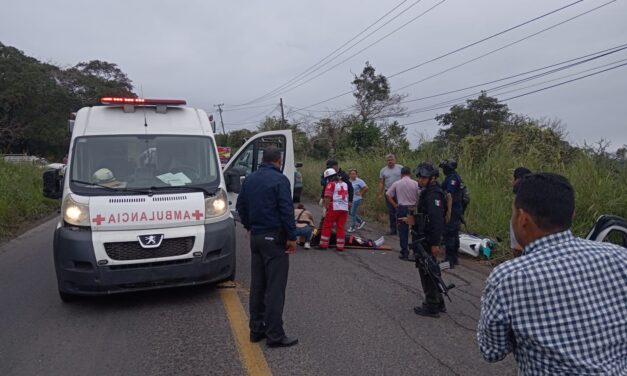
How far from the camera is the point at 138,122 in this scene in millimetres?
6434

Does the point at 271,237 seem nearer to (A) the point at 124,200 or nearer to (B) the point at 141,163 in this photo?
(A) the point at 124,200

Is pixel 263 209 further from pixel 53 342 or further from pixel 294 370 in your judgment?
pixel 53 342

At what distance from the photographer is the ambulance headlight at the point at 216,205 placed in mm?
A: 5730

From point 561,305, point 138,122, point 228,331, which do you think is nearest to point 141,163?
point 138,122

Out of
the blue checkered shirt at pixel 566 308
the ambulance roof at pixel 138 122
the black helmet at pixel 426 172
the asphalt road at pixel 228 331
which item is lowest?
the asphalt road at pixel 228 331

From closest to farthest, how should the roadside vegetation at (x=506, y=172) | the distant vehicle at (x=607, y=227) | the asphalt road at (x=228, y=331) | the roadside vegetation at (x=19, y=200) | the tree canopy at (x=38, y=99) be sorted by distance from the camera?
the distant vehicle at (x=607, y=227) → the asphalt road at (x=228, y=331) → the roadside vegetation at (x=506, y=172) → the roadside vegetation at (x=19, y=200) → the tree canopy at (x=38, y=99)

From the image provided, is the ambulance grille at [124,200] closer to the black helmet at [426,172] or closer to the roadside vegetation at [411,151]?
the black helmet at [426,172]

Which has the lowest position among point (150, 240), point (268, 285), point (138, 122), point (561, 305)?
point (268, 285)

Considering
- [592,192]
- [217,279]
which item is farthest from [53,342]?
[592,192]

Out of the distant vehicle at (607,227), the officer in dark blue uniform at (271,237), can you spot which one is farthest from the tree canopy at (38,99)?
the distant vehicle at (607,227)

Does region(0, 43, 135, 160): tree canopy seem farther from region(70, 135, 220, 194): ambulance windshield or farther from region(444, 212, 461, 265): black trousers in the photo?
region(444, 212, 461, 265): black trousers

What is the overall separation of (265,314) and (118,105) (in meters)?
3.81

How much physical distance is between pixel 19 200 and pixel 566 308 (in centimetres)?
1496

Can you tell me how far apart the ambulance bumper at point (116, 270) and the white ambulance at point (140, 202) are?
11 mm
